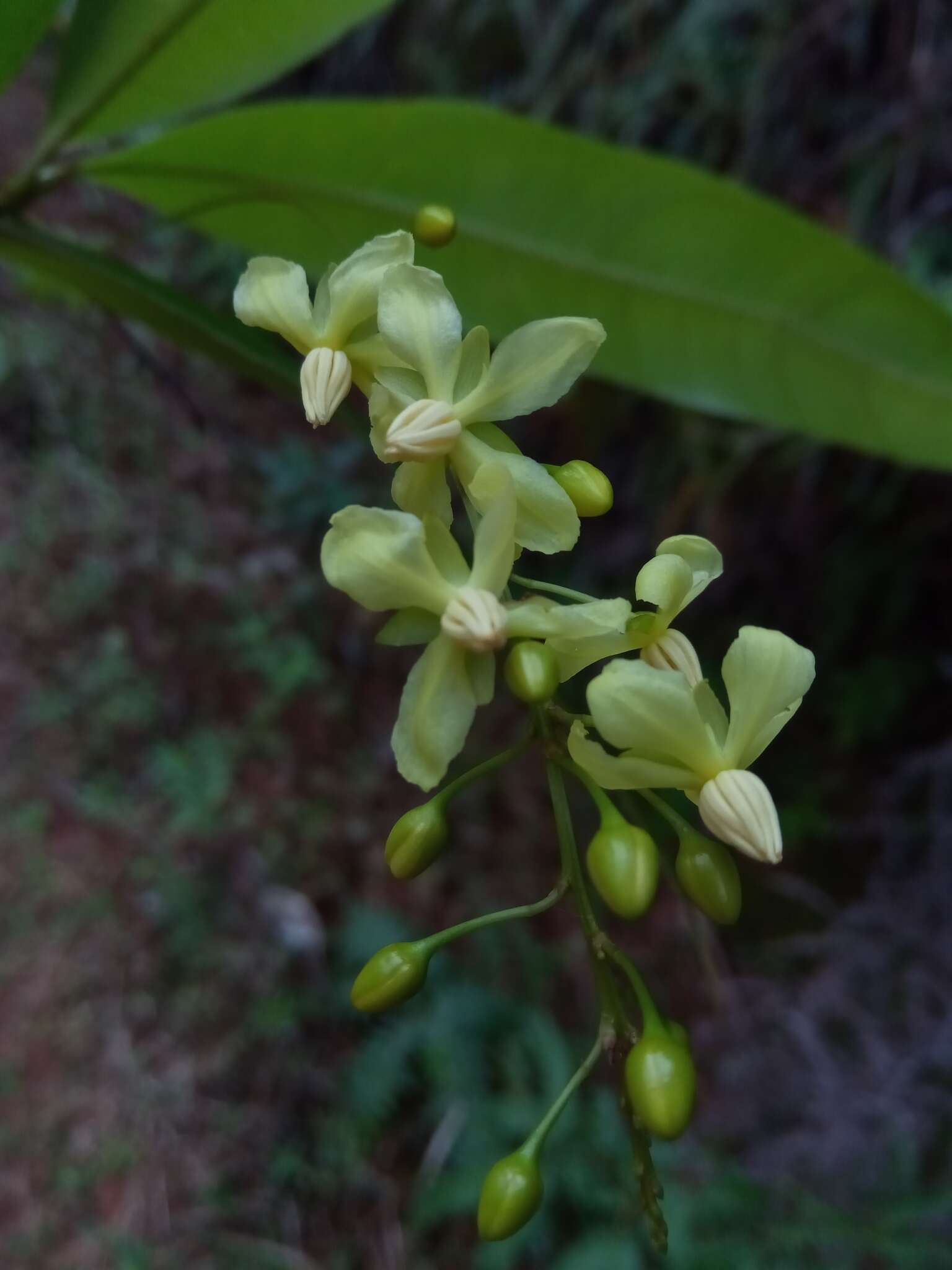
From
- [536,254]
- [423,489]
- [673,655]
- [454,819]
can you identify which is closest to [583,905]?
[673,655]

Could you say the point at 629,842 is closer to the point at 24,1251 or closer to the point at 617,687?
the point at 617,687

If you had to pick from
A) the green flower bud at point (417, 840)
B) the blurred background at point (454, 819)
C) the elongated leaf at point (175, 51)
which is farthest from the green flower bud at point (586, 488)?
the blurred background at point (454, 819)

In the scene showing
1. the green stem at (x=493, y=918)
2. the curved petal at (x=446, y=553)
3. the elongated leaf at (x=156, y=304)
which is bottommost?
the green stem at (x=493, y=918)

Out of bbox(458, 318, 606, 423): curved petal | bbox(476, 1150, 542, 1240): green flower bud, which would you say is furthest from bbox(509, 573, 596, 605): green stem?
bbox(476, 1150, 542, 1240): green flower bud

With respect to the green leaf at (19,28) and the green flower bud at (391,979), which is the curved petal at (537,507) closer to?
the green flower bud at (391,979)

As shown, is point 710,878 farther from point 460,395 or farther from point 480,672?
point 460,395

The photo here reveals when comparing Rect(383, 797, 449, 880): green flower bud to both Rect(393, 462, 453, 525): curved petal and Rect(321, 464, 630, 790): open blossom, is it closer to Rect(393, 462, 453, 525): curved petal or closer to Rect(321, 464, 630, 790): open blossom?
Rect(321, 464, 630, 790): open blossom

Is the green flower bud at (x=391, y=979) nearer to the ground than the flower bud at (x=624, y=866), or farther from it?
nearer to the ground
